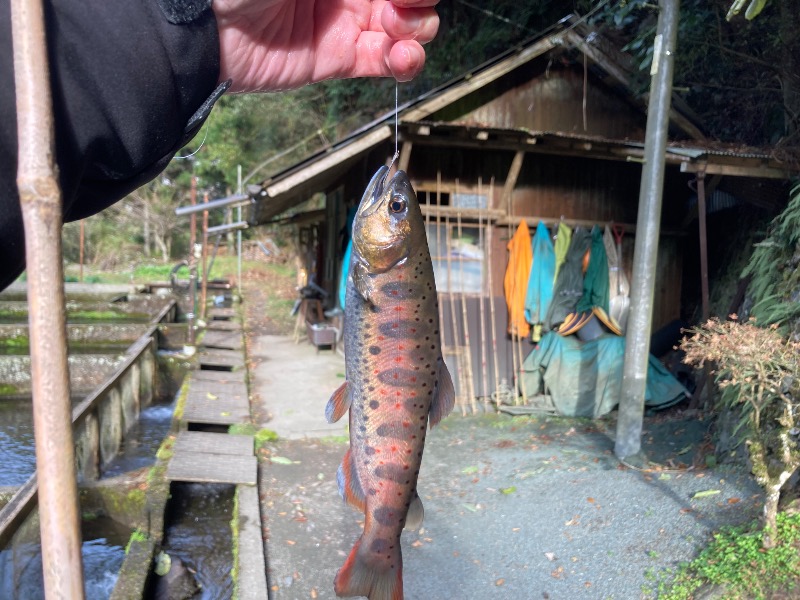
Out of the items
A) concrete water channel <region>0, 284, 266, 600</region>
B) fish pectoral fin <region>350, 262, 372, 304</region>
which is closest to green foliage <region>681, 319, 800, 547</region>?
fish pectoral fin <region>350, 262, 372, 304</region>

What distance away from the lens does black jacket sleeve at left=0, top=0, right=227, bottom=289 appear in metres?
1.09

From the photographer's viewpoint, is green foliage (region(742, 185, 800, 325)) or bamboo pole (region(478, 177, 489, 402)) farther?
bamboo pole (region(478, 177, 489, 402))

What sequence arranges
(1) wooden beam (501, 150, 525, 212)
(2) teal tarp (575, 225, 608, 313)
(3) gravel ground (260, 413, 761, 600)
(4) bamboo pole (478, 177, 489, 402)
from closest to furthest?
1. (3) gravel ground (260, 413, 761, 600)
2. (1) wooden beam (501, 150, 525, 212)
3. (2) teal tarp (575, 225, 608, 313)
4. (4) bamboo pole (478, 177, 489, 402)

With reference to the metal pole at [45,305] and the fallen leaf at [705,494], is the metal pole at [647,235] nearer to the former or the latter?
the fallen leaf at [705,494]

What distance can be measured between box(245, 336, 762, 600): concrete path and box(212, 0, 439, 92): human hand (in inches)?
167

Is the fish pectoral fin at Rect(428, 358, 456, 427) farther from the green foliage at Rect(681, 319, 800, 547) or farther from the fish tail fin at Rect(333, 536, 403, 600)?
the green foliage at Rect(681, 319, 800, 547)

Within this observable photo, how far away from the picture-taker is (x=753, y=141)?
926 centimetres

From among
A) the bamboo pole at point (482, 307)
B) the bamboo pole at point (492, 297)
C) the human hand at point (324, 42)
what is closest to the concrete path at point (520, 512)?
the bamboo pole at point (482, 307)

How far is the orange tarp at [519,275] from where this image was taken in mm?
9461

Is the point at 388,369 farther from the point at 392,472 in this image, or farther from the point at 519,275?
the point at 519,275

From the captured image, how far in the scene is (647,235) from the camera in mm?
7031

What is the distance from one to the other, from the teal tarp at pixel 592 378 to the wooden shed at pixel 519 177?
624 millimetres

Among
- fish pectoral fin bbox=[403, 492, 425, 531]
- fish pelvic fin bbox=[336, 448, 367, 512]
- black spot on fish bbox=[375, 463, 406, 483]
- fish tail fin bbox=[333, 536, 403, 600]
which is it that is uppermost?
black spot on fish bbox=[375, 463, 406, 483]

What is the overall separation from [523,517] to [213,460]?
12.1ft
